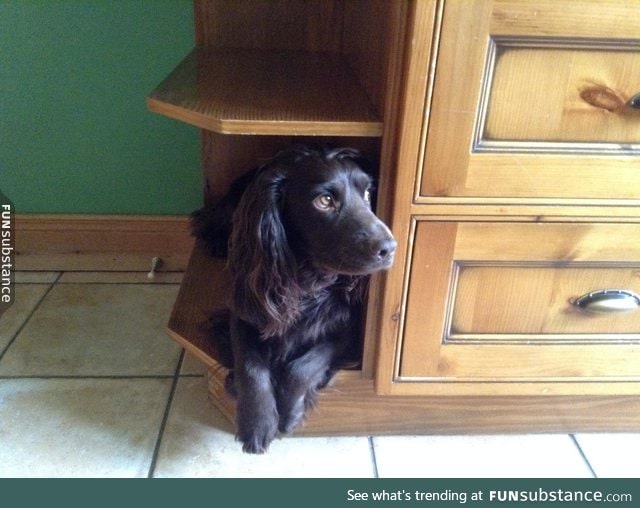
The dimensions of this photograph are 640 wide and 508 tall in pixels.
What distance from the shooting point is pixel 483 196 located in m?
0.84

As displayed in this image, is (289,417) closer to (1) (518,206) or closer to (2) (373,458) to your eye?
(2) (373,458)

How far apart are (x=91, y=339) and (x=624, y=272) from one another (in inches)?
43.8

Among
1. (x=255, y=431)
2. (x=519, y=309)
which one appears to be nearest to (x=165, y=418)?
(x=255, y=431)

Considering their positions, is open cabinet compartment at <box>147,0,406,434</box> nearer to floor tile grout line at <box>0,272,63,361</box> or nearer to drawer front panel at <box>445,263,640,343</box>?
drawer front panel at <box>445,263,640,343</box>

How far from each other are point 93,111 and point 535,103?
1166mm

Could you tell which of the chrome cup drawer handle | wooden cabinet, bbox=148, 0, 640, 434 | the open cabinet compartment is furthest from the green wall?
the chrome cup drawer handle

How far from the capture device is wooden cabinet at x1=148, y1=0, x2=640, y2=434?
2.54ft

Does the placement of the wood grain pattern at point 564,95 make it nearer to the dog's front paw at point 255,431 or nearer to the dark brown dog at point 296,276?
the dark brown dog at point 296,276

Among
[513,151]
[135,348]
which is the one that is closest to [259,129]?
[513,151]

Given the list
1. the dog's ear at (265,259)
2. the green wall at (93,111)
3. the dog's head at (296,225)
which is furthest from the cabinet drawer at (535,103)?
the green wall at (93,111)

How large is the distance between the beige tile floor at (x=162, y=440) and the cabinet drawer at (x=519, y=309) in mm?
146
